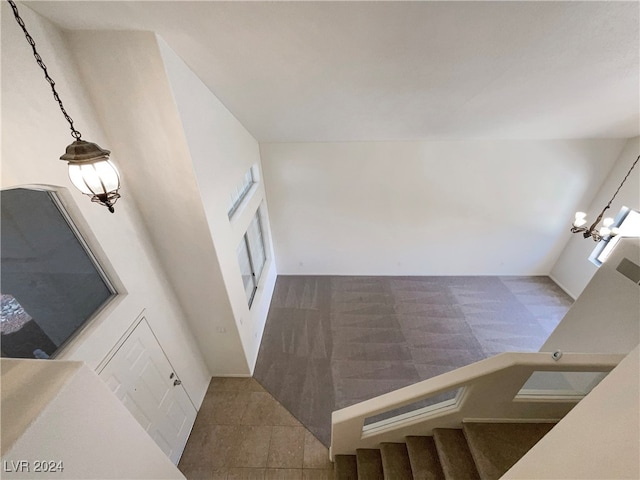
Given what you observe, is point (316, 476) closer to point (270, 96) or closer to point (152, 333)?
point (152, 333)

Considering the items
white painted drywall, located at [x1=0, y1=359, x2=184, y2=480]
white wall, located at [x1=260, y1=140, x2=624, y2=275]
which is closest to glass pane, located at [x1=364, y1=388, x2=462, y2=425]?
white painted drywall, located at [x1=0, y1=359, x2=184, y2=480]

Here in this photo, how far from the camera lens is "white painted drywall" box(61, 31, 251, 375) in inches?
78.7

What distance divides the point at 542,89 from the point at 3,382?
462 centimetres

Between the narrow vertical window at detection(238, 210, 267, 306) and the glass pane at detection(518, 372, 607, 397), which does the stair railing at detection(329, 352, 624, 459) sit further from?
the narrow vertical window at detection(238, 210, 267, 306)

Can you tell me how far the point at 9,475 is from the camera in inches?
32.6

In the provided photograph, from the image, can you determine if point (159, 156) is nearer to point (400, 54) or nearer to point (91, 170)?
point (91, 170)

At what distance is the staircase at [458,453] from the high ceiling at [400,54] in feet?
10.6

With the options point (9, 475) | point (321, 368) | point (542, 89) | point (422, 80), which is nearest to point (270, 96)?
point (422, 80)

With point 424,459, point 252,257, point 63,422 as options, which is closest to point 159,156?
point 63,422

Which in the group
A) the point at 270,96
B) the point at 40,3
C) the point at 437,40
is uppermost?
the point at 40,3

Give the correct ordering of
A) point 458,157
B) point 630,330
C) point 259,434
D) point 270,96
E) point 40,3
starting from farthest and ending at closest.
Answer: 1. point 458,157
2. point 259,434
3. point 270,96
4. point 630,330
5. point 40,3

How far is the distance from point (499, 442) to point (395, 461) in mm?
963

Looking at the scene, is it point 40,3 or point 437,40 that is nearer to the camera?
point 40,3

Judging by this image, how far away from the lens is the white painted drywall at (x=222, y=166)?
91.9 inches
